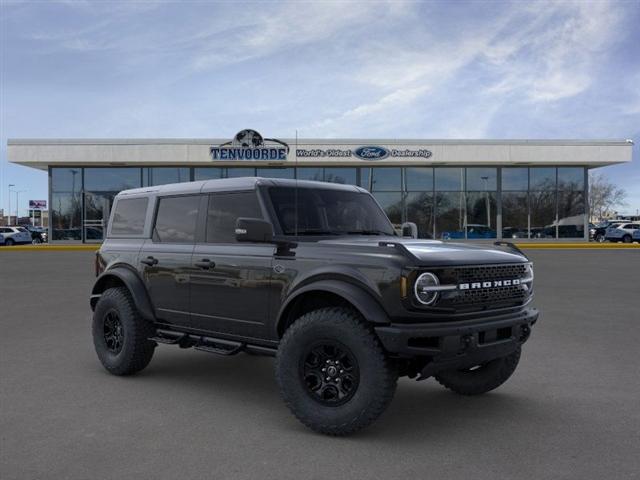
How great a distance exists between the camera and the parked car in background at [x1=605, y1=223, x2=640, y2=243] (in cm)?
4250

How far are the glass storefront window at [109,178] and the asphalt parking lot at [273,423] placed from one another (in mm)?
31644

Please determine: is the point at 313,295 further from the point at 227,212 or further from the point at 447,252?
the point at 227,212

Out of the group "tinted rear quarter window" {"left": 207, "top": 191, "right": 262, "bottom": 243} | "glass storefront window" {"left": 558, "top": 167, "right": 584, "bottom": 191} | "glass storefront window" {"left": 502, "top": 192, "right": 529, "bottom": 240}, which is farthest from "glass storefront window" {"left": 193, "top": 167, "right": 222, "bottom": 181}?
"tinted rear quarter window" {"left": 207, "top": 191, "right": 262, "bottom": 243}

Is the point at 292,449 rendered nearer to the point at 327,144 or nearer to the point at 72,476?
the point at 72,476

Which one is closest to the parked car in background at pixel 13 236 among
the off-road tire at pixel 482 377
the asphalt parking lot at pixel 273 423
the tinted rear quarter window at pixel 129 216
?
the asphalt parking lot at pixel 273 423

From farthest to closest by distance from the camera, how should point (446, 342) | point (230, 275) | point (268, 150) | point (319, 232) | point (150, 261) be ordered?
point (268, 150)
point (150, 261)
point (319, 232)
point (230, 275)
point (446, 342)

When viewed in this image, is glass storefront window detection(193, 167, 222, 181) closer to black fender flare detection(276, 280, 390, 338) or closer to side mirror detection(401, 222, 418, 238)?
side mirror detection(401, 222, 418, 238)

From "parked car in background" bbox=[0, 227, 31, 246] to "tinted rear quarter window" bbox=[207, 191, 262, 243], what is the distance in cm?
3947

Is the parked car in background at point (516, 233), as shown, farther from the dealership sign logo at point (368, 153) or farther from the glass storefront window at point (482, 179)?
the dealership sign logo at point (368, 153)

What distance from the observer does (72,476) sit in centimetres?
376

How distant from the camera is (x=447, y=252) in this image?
4660 mm

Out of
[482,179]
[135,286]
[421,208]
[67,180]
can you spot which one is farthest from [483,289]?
[67,180]

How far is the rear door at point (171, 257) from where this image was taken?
19.4ft

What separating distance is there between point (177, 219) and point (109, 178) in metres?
34.4
